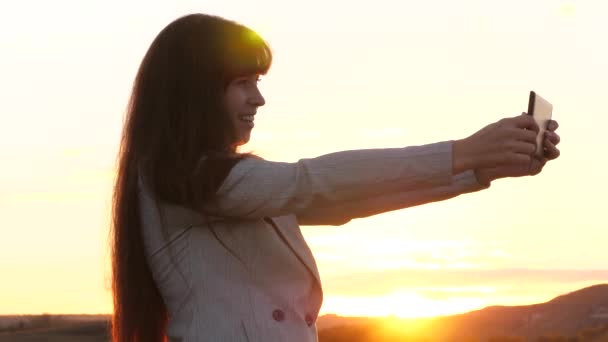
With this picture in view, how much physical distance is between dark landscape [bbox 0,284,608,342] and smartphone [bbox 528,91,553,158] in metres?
13.7

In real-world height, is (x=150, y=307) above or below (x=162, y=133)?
below

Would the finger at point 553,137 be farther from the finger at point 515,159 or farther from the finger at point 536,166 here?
the finger at point 515,159

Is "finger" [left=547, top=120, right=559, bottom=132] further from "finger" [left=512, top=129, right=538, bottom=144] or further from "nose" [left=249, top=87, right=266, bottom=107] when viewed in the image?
"nose" [left=249, top=87, right=266, bottom=107]

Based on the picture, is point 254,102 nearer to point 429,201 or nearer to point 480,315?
point 429,201

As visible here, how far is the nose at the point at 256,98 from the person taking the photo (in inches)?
154

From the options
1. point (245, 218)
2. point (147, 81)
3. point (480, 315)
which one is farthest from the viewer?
point (480, 315)

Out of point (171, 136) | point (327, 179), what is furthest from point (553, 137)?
point (171, 136)

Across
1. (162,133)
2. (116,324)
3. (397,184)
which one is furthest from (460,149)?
(116,324)

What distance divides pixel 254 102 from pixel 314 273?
0.54 metres

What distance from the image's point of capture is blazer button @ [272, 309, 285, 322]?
12.2ft

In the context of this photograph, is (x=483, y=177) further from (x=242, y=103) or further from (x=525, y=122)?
(x=242, y=103)

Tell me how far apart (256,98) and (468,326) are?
27.3 m

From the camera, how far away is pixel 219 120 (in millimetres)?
3830

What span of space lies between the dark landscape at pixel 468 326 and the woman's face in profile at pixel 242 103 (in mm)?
13357
